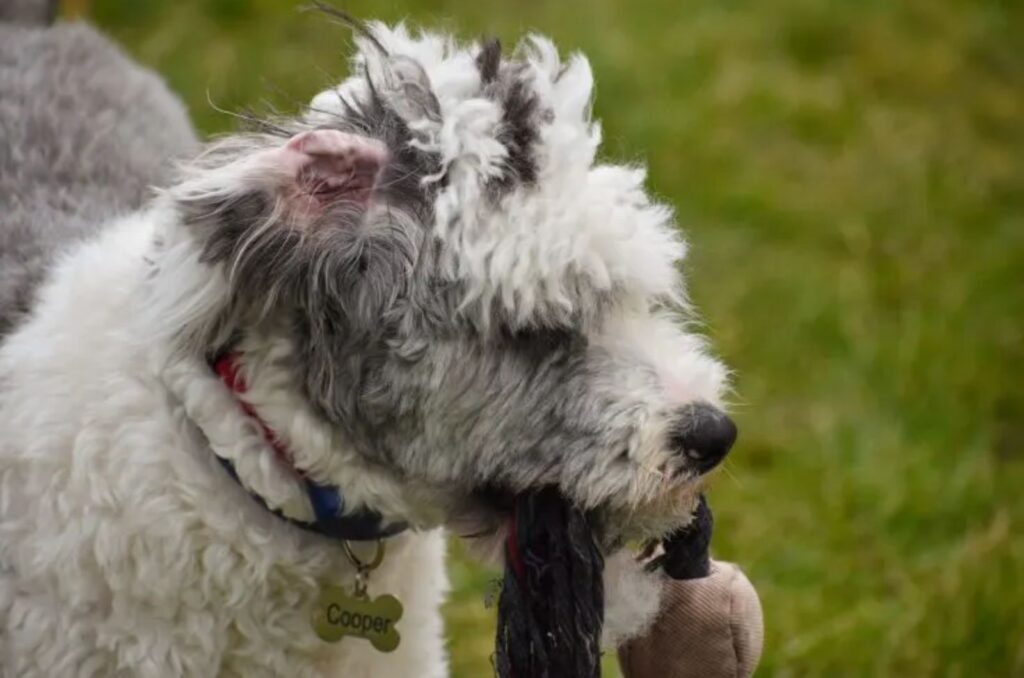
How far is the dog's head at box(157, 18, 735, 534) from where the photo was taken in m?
2.47

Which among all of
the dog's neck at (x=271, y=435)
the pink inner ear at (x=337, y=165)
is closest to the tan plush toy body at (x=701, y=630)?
the dog's neck at (x=271, y=435)

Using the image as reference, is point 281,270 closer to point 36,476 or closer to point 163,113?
point 36,476

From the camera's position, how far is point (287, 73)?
6.23 metres

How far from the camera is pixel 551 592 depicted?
2555 mm

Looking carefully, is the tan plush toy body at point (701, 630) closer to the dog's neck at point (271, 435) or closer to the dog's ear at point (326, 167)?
the dog's neck at point (271, 435)

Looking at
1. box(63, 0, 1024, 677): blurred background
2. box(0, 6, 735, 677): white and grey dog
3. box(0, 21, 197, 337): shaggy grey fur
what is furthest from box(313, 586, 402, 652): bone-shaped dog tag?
box(63, 0, 1024, 677): blurred background

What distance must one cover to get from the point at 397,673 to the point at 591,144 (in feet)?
3.39

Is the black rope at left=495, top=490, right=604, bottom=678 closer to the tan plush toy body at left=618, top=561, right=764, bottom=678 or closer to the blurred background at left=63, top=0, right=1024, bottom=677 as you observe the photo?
the tan plush toy body at left=618, top=561, right=764, bottom=678

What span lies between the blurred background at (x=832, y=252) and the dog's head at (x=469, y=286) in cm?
45

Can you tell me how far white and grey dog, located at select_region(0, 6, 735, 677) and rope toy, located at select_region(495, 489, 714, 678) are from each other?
5 centimetres

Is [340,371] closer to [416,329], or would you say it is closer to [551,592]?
[416,329]

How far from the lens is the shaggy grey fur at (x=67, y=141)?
306cm

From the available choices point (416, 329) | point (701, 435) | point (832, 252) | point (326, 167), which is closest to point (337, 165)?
point (326, 167)

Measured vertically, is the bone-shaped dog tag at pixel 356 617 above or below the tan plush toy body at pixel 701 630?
below
